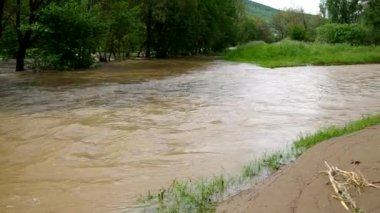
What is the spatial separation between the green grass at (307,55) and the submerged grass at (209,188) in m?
29.4

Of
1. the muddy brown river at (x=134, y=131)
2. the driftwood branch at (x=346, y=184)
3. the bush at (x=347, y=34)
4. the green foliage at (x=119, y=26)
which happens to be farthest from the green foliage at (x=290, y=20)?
the driftwood branch at (x=346, y=184)

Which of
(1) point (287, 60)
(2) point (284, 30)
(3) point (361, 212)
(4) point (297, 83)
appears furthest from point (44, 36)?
(2) point (284, 30)

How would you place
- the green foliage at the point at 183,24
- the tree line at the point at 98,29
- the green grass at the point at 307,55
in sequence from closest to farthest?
1. the tree line at the point at 98,29
2. the green grass at the point at 307,55
3. the green foliage at the point at 183,24

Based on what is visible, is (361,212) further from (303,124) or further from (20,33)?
(20,33)

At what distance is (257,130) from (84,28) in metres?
21.9

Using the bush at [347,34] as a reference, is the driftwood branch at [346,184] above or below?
below

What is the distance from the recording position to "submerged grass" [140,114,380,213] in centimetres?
616

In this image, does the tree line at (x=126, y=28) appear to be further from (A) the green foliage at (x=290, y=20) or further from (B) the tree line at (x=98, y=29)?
(A) the green foliage at (x=290, y=20)

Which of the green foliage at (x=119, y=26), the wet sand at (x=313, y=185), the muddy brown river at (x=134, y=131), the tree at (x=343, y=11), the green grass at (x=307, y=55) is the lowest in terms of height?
the muddy brown river at (x=134, y=131)

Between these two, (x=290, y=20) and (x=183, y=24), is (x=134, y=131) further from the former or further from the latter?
(x=290, y=20)

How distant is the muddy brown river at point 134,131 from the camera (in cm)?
730

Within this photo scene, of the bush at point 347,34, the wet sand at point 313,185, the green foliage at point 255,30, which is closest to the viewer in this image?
the wet sand at point 313,185

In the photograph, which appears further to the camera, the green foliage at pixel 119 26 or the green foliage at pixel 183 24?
the green foliage at pixel 183 24

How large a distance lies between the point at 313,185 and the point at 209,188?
142cm
